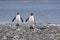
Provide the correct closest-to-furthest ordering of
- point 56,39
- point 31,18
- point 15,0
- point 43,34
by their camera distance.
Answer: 1. point 56,39
2. point 43,34
3. point 31,18
4. point 15,0

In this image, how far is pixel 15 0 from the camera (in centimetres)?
9900

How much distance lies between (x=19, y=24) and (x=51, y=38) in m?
5.07

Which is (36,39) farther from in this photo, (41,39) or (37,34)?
(37,34)

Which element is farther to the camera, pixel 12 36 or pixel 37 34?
pixel 37 34

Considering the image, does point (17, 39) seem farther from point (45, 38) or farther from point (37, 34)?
point (37, 34)

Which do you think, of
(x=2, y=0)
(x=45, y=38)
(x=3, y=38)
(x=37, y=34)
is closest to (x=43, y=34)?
(x=37, y=34)

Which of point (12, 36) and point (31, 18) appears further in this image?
point (31, 18)

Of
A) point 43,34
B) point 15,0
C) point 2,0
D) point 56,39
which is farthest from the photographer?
point 15,0

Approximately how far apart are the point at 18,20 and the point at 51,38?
5.36 metres

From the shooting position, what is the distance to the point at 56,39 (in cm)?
1155

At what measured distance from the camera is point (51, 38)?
1196cm

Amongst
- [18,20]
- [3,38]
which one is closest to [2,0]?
[18,20]

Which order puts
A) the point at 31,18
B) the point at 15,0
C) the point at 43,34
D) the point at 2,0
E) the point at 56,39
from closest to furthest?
1. the point at 56,39
2. the point at 43,34
3. the point at 31,18
4. the point at 2,0
5. the point at 15,0

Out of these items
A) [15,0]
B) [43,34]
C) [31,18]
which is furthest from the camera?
[15,0]
